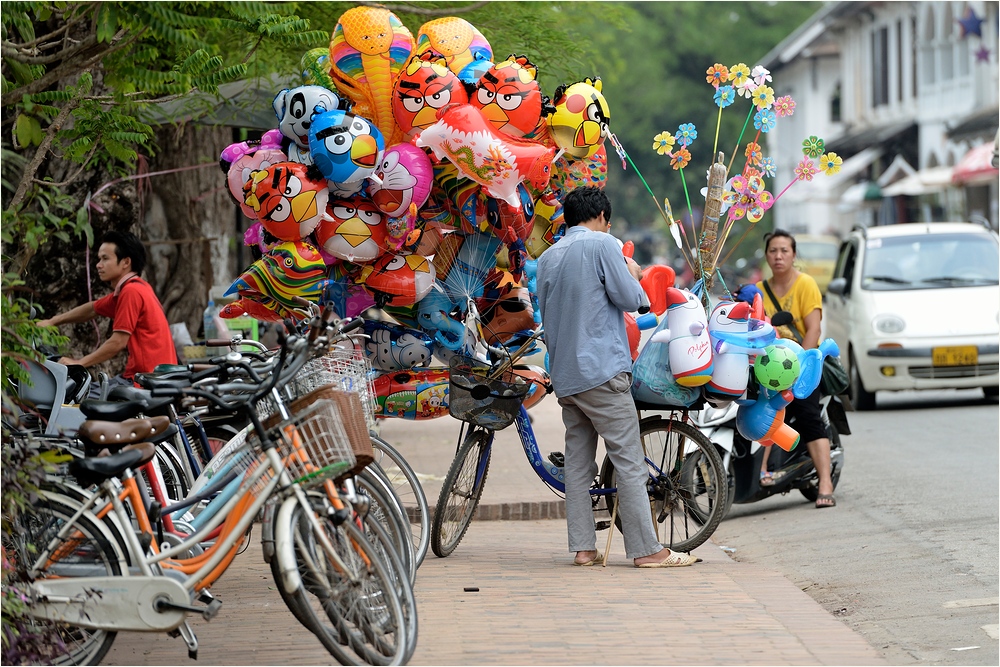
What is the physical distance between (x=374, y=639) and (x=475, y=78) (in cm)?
337

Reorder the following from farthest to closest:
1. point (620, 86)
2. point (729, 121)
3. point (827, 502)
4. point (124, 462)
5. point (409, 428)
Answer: point (620, 86) < point (729, 121) < point (409, 428) < point (827, 502) < point (124, 462)

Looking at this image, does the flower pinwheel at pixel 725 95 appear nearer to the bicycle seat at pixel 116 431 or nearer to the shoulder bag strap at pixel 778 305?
the shoulder bag strap at pixel 778 305

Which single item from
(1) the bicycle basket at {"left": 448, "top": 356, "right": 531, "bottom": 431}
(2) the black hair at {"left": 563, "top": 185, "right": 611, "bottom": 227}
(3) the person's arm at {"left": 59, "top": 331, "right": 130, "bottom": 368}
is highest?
(2) the black hair at {"left": 563, "top": 185, "right": 611, "bottom": 227}

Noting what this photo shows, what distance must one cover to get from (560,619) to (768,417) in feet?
7.99

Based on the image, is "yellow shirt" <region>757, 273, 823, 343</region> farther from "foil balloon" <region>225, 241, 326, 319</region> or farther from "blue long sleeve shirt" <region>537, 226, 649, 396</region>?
"foil balloon" <region>225, 241, 326, 319</region>

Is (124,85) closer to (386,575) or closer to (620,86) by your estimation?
(386,575)

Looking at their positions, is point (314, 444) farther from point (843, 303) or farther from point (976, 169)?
point (976, 169)

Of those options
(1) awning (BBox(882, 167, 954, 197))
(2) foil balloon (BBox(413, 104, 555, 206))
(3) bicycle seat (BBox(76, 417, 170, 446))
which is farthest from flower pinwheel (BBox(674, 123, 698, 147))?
(1) awning (BBox(882, 167, 954, 197))

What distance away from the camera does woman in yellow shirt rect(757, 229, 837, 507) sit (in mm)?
9016

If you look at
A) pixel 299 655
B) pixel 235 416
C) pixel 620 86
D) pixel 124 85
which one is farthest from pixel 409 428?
pixel 620 86

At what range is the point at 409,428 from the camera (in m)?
13.8

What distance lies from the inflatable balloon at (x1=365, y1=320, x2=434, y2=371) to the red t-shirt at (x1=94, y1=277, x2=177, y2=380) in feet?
3.94

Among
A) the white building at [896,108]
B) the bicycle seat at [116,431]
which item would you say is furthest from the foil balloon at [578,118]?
the white building at [896,108]

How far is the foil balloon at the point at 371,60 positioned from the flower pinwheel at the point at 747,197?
1.94 meters
